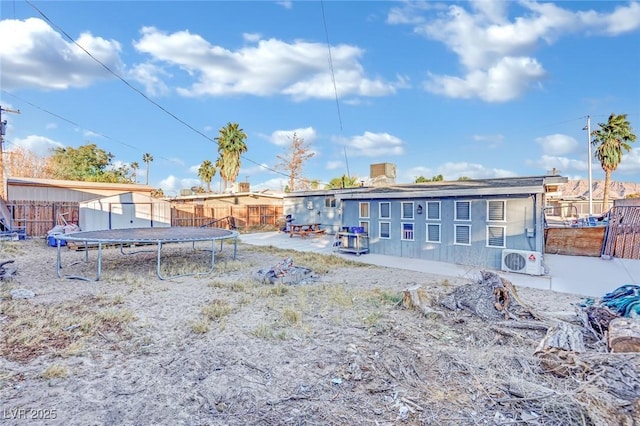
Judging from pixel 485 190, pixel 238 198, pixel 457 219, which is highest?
pixel 238 198

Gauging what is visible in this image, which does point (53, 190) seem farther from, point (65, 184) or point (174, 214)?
point (174, 214)

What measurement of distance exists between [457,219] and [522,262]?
1934mm

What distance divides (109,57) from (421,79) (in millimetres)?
13648

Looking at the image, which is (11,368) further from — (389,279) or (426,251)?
(426,251)

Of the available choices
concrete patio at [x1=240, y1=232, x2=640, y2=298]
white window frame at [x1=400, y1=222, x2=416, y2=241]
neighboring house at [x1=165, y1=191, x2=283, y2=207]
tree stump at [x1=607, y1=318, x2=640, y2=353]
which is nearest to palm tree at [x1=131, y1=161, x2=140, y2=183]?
neighboring house at [x1=165, y1=191, x2=283, y2=207]

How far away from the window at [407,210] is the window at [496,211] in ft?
7.38

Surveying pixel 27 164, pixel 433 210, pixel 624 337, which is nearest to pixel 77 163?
pixel 27 164

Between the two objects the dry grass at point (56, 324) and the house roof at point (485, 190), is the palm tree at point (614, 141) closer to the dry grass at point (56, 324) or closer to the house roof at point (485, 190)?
the house roof at point (485, 190)

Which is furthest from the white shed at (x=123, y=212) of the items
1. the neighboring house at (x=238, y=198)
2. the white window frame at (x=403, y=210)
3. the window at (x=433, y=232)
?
the window at (x=433, y=232)

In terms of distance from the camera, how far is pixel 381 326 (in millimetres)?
4254

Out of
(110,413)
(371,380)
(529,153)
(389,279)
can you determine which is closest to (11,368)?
(110,413)

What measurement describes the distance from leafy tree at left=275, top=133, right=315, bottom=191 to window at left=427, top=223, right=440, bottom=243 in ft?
68.5

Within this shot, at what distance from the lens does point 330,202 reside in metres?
17.9

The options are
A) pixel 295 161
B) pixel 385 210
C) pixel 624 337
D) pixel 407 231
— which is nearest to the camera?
pixel 624 337
